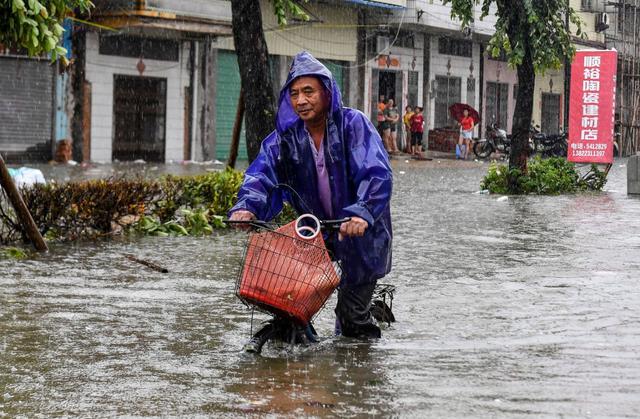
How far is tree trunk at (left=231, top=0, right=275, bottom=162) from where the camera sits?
1288 centimetres

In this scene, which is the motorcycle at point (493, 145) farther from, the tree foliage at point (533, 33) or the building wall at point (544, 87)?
the tree foliage at point (533, 33)

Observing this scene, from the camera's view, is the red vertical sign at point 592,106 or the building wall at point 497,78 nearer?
the red vertical sign at point 592,106

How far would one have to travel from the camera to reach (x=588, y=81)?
20922 millimetres

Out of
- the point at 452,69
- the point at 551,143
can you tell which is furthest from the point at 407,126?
the point at 551,143

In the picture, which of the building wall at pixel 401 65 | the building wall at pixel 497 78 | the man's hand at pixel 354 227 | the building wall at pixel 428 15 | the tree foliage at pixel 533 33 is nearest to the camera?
the man's hand at pixel 354 227

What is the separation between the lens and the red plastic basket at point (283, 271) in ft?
18.8

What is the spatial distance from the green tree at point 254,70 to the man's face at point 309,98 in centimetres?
677

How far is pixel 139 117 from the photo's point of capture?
2877 cm

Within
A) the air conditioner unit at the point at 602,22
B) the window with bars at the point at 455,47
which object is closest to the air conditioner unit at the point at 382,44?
the window with bars at the point at 455,47

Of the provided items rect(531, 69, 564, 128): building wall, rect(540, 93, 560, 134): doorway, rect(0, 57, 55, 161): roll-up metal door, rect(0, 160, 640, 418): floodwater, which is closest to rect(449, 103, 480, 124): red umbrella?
rect(531, 69, 564, 128): building wall

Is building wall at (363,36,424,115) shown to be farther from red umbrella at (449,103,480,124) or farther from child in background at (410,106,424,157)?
red umbrella at (449,103,480,124)

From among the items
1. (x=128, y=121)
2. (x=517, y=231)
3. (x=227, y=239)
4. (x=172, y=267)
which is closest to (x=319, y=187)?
(x=172, y=267)

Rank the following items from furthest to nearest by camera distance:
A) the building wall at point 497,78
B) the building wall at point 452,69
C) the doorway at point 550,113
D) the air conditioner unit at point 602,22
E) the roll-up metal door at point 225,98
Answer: the doorway at point 550,113 → the air conditioner unit at point 602,22 → the building wall at point 497,78 → the building wall at point 452,69 → the roll-up metal door at point 225,98

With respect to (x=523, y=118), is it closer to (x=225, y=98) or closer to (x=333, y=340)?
(x=225, y=98)
